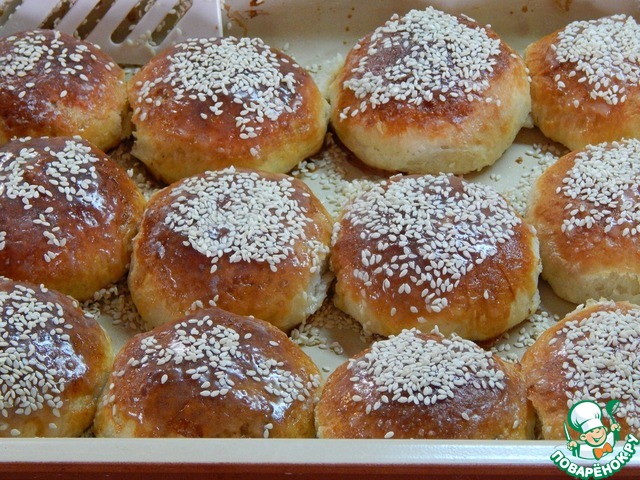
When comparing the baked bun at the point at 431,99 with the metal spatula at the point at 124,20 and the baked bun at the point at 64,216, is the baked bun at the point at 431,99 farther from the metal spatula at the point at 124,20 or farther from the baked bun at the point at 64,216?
the baked bun at the point at 64,216

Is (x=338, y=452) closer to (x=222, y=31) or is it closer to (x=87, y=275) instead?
(x=87, y=275)

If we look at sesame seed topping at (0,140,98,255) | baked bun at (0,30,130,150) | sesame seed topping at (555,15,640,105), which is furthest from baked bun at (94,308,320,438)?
sesame seed topping at (555,15,640,105)

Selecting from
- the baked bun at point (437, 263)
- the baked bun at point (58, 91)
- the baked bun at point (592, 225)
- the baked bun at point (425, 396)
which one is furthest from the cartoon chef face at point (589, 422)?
the baked bun at point (58, 91)

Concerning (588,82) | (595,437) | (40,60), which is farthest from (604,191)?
(40,60)

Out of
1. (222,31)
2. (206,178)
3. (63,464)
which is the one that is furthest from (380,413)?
(222,31)

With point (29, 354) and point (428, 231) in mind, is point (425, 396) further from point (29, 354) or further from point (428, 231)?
point (29, 354)

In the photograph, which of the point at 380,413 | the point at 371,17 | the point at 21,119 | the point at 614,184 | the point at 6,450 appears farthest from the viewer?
the point at 371,17
